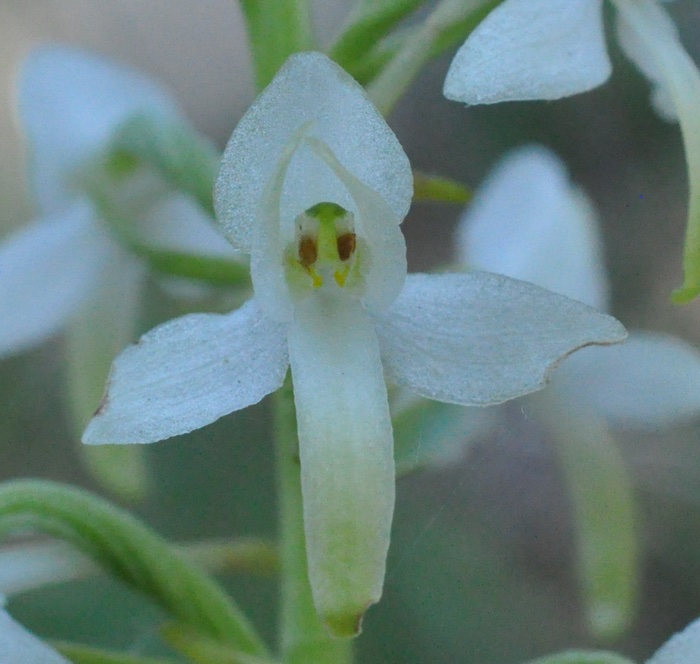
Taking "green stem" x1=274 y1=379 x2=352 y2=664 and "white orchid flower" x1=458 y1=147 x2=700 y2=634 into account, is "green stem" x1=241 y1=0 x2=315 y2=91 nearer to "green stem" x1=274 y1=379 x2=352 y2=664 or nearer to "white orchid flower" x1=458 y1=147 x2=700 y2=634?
"green stem" x1=274 y1=379 x2=352 y2=664

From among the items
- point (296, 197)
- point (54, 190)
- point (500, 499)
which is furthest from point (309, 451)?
point (500, 499)

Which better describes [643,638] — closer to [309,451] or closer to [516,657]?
[516,657]

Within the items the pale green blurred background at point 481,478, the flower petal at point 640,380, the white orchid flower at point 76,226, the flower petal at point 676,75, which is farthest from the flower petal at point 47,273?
the flower petal at point 676,75

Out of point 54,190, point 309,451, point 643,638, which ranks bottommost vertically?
point 643,638

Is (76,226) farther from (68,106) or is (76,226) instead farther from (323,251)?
(323,251)

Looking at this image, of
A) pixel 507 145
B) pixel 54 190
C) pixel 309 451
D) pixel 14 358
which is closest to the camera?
pixel 309 451

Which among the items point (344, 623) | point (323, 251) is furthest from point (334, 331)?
point (344, 623)
